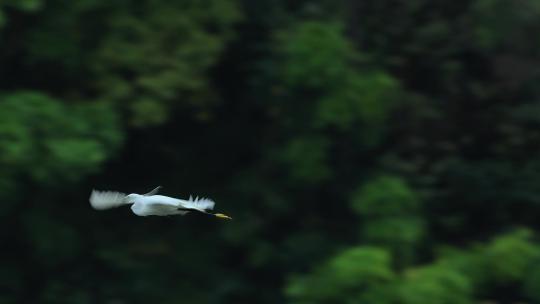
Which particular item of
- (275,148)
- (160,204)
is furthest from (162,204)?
(275,148)

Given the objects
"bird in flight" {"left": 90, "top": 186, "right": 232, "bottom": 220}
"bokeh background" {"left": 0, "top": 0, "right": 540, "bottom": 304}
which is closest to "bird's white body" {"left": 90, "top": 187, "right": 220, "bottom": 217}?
"bird in flight" {"left": 90, "top": 186, "right": 232, "bottom": 220}

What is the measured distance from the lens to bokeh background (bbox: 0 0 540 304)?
880 cm

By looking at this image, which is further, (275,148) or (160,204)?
(275,148)

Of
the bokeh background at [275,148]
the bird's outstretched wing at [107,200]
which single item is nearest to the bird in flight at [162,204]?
the bird's outstretched wing at [107,200]

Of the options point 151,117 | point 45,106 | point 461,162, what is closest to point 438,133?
point 461,162

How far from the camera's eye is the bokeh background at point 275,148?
880cm

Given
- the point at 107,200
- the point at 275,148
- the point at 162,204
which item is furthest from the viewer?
the point at 275,148

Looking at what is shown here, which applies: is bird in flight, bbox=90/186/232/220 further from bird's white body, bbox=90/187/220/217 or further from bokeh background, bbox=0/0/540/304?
bokeh background, bbox=0/0/540/304

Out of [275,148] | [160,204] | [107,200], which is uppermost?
[275,148]

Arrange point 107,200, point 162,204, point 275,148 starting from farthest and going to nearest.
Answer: point 275,148 < point 107,200 < point 162,204

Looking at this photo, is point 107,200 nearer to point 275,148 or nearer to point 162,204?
point 162,204

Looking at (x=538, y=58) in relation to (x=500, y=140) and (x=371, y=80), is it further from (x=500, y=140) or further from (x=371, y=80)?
(x=371, y=80)

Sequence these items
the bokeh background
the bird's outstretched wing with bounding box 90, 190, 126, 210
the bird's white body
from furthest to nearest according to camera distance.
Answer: the bokeh background → the bird's outstretched wing with bounding box 90, 190, 126, 210 → the bird's white body

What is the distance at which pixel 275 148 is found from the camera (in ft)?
34.2
